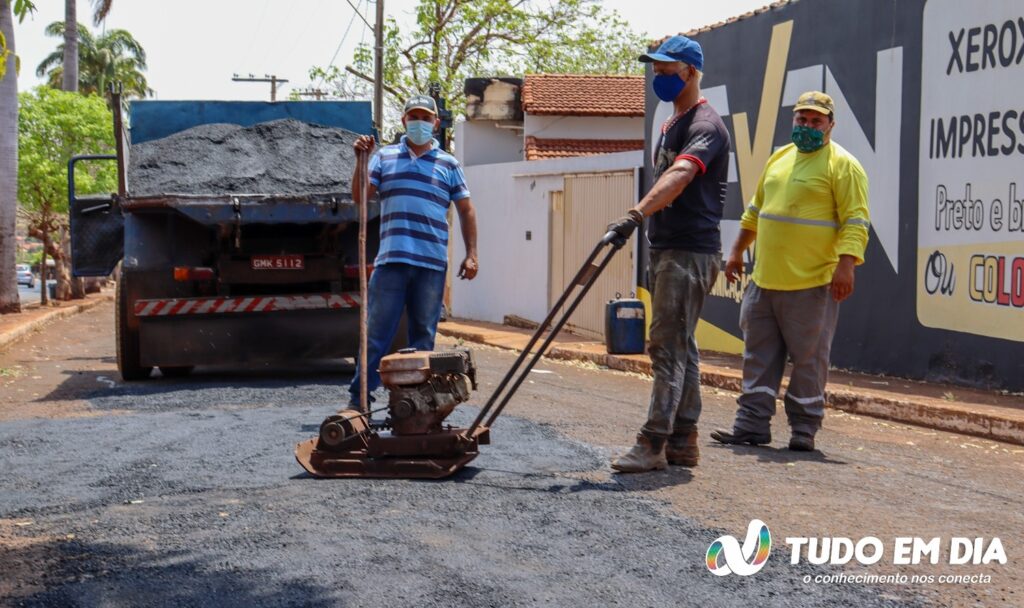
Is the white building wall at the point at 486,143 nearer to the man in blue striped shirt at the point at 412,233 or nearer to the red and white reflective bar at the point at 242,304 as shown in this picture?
the red and white reflective bar at the point at 242,304

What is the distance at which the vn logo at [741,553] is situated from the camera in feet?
14.6

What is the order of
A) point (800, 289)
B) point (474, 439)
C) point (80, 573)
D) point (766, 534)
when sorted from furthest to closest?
point (800, 289), point (474, 439), point (766, 534), point (80, 573)

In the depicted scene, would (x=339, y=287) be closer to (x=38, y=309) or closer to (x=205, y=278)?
(x=205, y=278)

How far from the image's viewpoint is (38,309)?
27.3 m

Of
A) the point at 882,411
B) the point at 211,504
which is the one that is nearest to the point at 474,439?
the point at 211,504

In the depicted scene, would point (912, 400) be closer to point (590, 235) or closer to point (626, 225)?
point (626, 225)

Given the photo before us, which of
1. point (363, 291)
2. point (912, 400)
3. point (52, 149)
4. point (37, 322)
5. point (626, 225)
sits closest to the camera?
point (626, 225)

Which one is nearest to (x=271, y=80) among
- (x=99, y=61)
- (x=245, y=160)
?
(x=99, y=61)

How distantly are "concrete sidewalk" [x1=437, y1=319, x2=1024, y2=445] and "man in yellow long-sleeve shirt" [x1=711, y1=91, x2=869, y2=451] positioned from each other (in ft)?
6.90

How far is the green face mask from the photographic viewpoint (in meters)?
7.14

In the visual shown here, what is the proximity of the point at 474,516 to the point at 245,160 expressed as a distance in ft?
22.5

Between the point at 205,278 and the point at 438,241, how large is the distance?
13.8 feet

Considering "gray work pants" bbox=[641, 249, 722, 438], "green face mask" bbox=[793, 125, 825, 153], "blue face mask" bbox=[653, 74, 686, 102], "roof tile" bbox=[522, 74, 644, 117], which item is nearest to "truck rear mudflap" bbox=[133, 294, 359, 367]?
"green face mask" bbox=[793, 125, 825, 153]

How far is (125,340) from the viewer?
10.8 m
